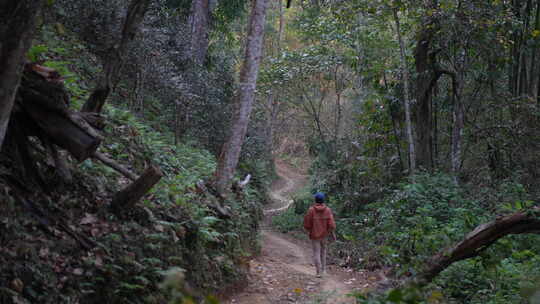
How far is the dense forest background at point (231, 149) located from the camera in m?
5.62

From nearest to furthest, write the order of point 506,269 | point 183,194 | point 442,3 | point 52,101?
1. point 52,101
2. point 506,269
3. point 183,194
4. point 442,3

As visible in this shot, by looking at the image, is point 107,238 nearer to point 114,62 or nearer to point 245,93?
point 114,62

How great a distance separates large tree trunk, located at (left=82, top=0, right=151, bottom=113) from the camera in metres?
6.98

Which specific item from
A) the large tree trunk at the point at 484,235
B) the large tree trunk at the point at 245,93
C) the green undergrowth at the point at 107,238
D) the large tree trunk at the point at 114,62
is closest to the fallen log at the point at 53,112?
the green undergrowth at the point at 107,238

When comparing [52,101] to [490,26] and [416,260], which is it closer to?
[416,260]

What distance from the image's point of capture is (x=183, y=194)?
917cm

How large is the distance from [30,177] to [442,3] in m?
12.0

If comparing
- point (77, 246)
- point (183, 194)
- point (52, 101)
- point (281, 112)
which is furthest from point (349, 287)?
point (281, 112)

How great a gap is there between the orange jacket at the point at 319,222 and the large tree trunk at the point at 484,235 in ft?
14.7

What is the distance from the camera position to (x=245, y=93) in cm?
1150

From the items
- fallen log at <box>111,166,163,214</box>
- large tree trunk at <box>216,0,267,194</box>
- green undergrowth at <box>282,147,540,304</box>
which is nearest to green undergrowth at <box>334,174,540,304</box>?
green undergrowth at <box>282,147,540,304</box>

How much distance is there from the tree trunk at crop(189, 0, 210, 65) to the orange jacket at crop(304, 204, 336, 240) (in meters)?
10.9

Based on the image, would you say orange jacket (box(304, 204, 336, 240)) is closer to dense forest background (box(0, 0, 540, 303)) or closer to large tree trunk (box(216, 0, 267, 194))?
dense forest background (box(0, 0, 540, 303))

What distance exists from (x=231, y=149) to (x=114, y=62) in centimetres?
484
